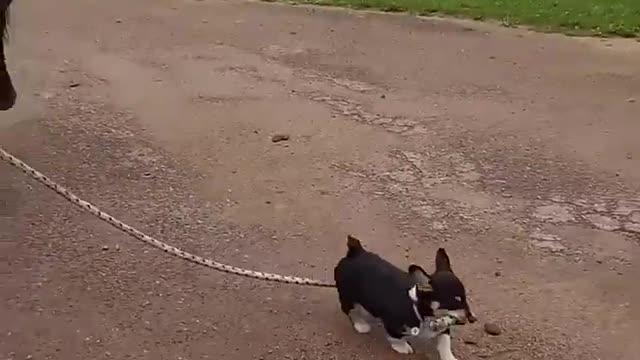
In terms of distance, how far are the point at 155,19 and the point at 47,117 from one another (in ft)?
6.94

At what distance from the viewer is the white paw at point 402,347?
3719 millimetres

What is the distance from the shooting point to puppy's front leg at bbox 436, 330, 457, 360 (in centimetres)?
358

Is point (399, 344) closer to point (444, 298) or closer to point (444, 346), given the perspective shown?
point (444, 346)

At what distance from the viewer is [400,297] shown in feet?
11.6

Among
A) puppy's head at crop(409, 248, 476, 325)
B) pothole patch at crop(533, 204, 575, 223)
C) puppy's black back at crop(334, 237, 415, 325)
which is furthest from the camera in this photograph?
pothole patch at crop(533, 204, 575, 223)

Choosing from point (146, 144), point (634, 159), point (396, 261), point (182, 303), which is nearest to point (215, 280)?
point (182, 303)

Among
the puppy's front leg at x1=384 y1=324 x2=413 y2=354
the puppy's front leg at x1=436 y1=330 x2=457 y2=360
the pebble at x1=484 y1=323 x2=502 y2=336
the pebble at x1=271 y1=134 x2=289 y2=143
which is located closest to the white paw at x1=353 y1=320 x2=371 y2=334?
the puppy's front leg at x1=384 y1=324 x2=413 y2=354

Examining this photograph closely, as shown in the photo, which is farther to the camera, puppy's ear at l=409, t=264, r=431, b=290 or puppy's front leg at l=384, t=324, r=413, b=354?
puppy's front leg at l=384, t=324, r=413, b=354

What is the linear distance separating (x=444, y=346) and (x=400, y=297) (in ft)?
0.79

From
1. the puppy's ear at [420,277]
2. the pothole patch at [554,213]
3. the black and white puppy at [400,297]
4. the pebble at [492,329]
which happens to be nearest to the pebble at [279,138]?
the pothole patch at [554,213]

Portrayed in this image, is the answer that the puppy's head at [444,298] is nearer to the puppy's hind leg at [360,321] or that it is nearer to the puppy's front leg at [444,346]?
the puppy's front leg at [444,346]

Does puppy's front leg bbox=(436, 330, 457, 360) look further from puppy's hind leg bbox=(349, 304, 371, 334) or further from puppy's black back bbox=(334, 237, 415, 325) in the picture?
puppy's hind leg bbox=(349, 304, 371, 334)

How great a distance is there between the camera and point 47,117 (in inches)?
231

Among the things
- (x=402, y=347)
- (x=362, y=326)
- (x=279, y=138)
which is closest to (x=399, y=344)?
(x=402, y=347)
